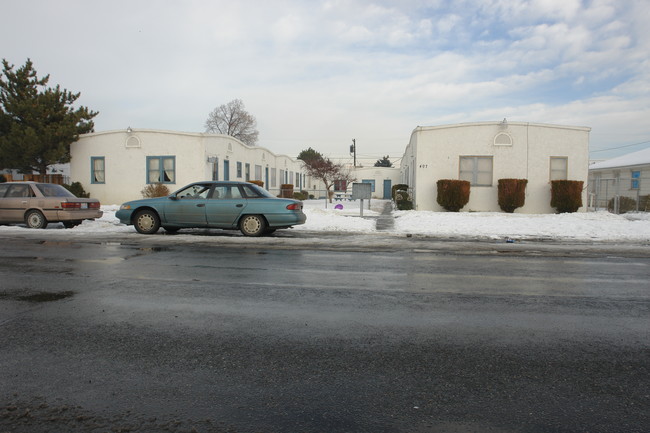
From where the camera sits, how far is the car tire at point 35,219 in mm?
13883

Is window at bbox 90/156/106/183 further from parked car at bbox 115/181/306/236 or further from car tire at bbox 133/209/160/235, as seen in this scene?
parked car at bbox 115/181/306/236

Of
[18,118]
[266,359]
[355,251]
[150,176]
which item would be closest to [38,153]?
[18,118]

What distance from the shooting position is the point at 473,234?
43.4ft

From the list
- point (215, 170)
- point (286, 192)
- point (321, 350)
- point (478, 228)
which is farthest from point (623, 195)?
point (321, 350)

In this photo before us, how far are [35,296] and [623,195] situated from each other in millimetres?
32152

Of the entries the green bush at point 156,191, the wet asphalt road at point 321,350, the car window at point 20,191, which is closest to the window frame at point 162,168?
the green bush at point 156,191

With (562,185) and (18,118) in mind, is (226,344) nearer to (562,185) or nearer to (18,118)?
(562,185)

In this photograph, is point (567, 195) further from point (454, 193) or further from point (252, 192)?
point (252, 192)

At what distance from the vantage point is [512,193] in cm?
2102

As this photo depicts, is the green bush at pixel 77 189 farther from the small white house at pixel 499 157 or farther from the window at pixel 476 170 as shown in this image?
the window at pixel 476 170

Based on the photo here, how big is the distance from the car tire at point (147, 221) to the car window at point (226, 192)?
1736 mm

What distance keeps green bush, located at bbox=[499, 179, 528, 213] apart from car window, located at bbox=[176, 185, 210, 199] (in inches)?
560

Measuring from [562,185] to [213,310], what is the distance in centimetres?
1997

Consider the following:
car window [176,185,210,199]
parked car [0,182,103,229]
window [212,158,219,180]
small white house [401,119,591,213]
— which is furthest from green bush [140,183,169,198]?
small white house [401,119,591,213]
